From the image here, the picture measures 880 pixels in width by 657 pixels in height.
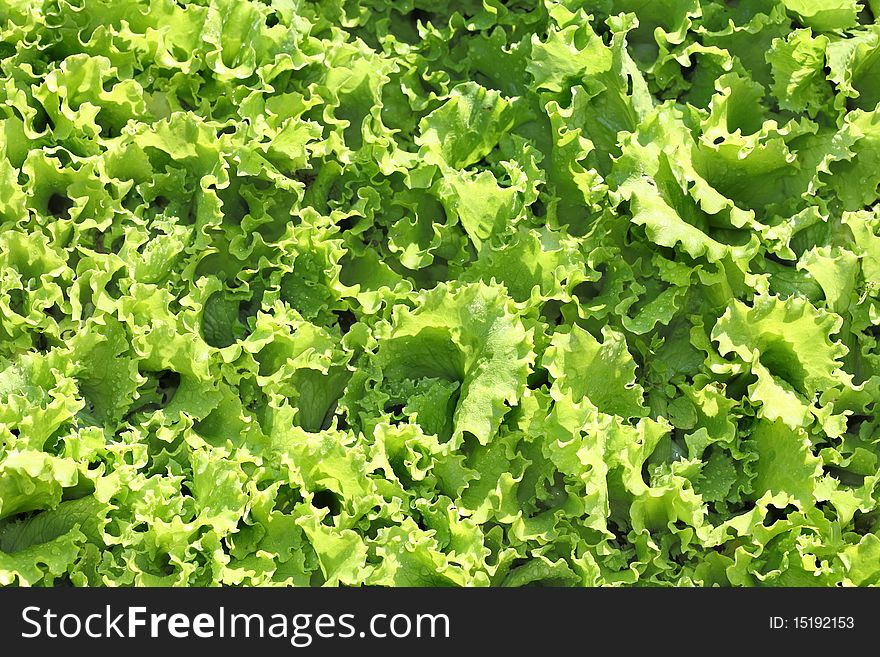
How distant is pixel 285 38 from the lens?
10.7 feet

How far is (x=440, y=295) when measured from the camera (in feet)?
9.54

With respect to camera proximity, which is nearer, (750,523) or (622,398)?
(750,523)

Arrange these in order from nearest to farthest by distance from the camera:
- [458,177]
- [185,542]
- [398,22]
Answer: [185,542], [458,177], [398,22]

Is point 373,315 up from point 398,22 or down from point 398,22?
down

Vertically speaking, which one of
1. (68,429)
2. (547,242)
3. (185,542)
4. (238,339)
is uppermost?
(547,242)

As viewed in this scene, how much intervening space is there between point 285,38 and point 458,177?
0.69 meters

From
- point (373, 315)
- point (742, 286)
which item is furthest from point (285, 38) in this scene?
point (742, 286)

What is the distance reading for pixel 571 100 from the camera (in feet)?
10.6

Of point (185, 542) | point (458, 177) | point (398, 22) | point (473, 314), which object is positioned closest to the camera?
point (185, 542)

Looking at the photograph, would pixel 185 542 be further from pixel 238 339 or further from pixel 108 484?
pixel 238 339

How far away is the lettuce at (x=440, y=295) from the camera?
2734mm

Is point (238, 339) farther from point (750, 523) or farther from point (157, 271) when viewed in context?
point (750, 523)

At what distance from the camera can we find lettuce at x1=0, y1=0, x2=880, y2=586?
2.73 metres

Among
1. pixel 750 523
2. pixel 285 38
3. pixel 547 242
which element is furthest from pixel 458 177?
→ pixel 750 523
